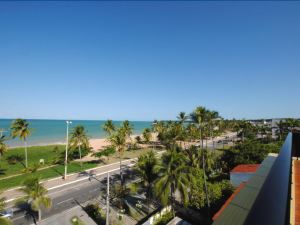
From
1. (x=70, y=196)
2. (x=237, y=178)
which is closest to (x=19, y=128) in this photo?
(x=70, y=196)

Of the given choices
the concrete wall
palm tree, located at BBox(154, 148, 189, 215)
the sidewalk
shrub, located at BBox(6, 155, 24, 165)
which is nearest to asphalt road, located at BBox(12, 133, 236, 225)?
the sidewalk

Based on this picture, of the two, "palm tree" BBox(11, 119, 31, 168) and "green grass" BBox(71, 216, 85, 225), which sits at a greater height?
"palm tree" BBox(11, 119, 31, 168)

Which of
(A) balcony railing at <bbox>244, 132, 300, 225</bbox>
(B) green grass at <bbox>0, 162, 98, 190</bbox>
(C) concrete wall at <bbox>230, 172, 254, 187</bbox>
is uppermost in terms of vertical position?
(A) balcony railing at <bbox>244, 132, 300, 225</bbox>

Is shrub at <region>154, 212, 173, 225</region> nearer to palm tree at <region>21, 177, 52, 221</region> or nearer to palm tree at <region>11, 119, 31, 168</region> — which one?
palm tree at <region>21, 177, 52, 221</region>

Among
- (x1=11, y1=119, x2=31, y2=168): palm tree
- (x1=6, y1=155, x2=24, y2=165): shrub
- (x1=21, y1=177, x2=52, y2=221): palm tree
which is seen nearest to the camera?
(x1=21, y1=177, x2=52, y2=221): palm tree

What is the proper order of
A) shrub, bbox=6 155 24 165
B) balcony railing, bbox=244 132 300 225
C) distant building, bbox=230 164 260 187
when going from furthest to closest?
shrub, bbox=6 155 24 165, distant building, bbox=230 164 260 187, balcony railing, bbox=244 132 300 225

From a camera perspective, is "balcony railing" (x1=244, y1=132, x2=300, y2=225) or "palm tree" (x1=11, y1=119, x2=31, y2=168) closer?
"balcony railing" (x1=244, y1=132, x2=300, y2=225)

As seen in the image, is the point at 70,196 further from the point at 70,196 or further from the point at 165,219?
the point at 165,219
